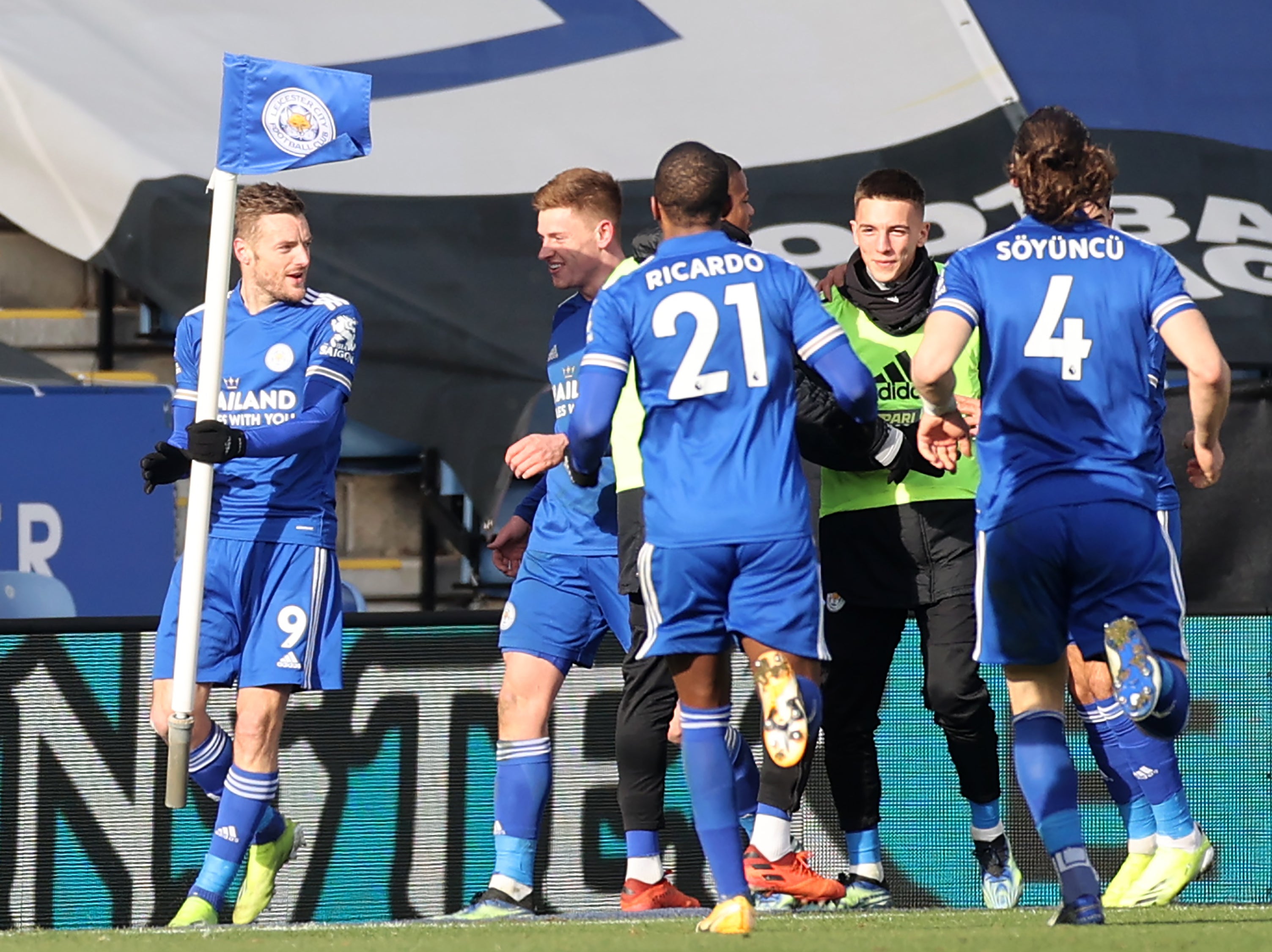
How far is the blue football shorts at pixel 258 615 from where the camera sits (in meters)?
5.16

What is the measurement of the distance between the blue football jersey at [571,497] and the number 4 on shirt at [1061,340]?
1476mm

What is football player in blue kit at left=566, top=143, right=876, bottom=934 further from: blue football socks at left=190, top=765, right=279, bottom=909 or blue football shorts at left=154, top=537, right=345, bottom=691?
blue football socks at left=190, top=765, right=279, bottom=909

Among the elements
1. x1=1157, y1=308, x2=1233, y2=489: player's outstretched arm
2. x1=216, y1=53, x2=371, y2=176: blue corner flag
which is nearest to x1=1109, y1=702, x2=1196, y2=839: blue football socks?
x1=1157, y1=308, x2=1233, y2=489: player's outstretched arm

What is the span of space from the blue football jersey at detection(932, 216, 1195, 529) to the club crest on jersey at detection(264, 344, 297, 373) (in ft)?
6.64

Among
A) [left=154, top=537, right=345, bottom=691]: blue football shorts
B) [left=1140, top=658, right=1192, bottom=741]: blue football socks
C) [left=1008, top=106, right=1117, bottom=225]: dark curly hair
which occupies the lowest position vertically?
[left=1140, top=658, right=1192, bottom=741]: blue football socks

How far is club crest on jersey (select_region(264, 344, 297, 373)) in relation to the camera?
208 inches

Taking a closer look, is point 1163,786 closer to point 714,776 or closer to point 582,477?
point 714,776

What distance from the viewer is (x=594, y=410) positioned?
4.07 metres

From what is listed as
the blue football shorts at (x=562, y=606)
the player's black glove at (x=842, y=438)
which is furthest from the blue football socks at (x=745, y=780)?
the player's black glove at (x=842, y=438)

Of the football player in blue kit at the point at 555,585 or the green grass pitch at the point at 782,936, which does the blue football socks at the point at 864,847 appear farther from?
the football player in blue kit at the point at 555,585

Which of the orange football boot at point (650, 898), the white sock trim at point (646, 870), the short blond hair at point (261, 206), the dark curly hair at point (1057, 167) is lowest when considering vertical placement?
the orange football boot at point (650, 898)

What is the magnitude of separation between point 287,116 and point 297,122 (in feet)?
0.11

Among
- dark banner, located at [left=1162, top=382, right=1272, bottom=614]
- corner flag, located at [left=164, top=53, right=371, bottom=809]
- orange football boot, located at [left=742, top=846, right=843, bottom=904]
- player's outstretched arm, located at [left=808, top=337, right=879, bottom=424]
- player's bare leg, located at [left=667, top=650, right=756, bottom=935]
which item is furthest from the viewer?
dark banner, located at [left=1162, top=382, right=1272, bottom=614]

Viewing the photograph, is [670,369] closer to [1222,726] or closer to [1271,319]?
[1222,726]
